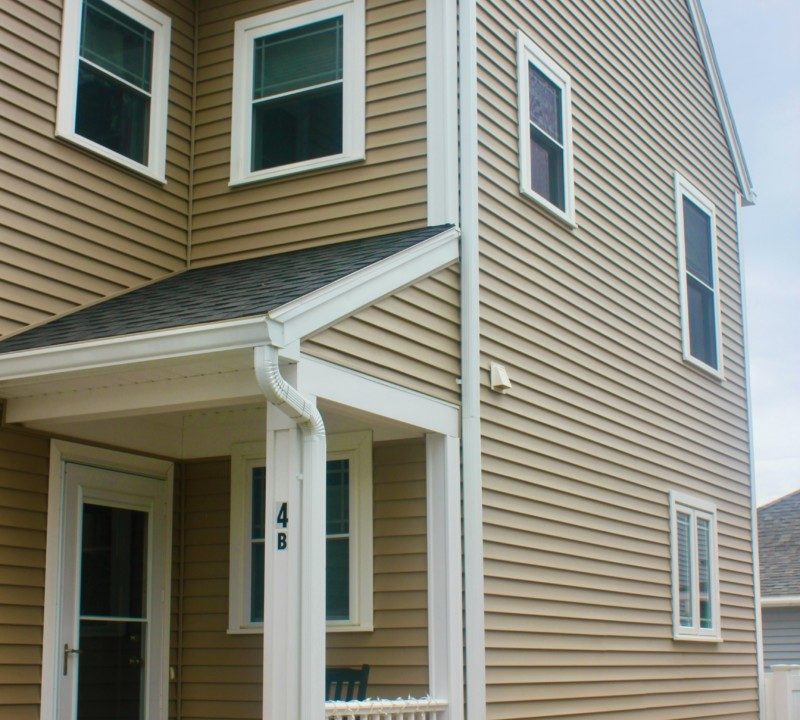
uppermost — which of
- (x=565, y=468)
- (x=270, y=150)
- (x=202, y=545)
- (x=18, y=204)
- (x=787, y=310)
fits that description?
(x=787, y=310)

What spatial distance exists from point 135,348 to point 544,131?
4.51 metres

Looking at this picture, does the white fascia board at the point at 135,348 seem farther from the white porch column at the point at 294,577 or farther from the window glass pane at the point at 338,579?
the window glass pane at the point at 338,579

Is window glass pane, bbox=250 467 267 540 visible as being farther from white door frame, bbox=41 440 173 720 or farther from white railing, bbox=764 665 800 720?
white railing, bbox=764 665 800 720

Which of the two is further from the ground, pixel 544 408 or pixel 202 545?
pixel 544 408

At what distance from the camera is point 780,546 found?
2388 cm

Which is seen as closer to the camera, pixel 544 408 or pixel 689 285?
pixel 544 408

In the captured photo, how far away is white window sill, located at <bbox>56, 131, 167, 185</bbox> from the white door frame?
2.05 m

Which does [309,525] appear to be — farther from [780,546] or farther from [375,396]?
[780,546]

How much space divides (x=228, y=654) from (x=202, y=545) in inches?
31.2

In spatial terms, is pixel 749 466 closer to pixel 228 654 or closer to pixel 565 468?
pixel 565 468

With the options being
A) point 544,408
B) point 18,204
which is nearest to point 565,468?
point 544,408

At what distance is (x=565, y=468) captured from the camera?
9.51 m

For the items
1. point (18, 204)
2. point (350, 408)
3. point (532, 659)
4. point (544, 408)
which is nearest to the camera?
point (350, 408)

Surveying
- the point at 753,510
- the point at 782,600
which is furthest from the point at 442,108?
the point at 782,600
